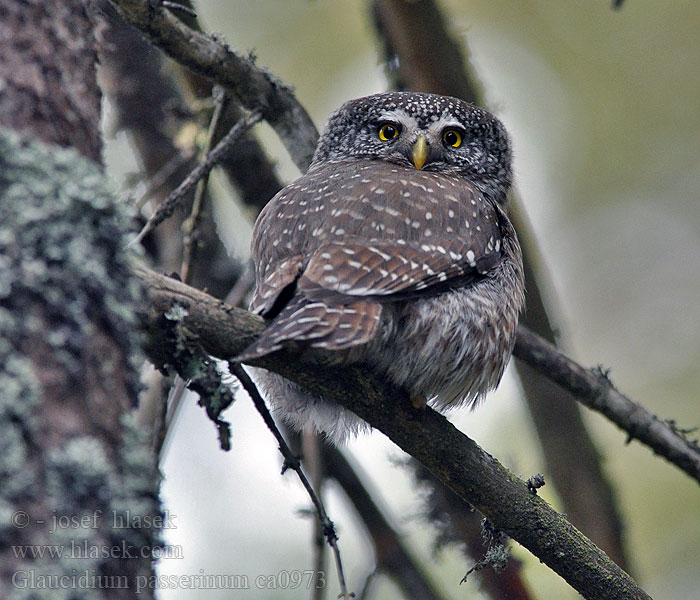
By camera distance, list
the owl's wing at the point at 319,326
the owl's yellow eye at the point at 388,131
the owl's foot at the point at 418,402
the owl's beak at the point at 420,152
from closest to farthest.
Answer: the owl's wing at the point at 319,326
the owl's foot at the point at 418,402
the owl's beak at the point at 420,152
the owl's yellow eye at the point at 388,131

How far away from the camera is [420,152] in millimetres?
4156

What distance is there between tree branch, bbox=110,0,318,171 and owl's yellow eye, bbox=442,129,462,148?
0.70 m

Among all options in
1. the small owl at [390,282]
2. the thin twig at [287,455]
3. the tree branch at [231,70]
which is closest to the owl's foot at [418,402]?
the small owl at [390,282]

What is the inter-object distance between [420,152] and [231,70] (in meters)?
1.03

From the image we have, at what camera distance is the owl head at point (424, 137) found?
4.30 meters

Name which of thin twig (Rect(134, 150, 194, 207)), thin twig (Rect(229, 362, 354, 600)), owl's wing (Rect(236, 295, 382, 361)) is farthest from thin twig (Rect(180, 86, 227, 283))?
thin twig (Rect(229, 362, 354, 600))

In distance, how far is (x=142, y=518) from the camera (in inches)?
55.7

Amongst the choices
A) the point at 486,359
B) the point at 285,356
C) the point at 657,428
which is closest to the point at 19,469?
the point at 285,356

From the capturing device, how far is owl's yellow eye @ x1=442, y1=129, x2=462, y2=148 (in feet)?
14.4

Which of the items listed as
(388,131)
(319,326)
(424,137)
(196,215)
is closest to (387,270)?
(319,326)

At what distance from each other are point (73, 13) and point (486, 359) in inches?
79.4

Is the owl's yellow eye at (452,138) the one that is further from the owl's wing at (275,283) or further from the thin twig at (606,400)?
the owl's wing at (275,283)

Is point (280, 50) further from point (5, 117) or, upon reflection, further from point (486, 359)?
point (5, 117)

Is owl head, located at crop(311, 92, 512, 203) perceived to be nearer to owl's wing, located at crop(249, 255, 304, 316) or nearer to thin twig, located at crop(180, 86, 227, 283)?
thin twig, located at crop(180, 86, 227, 283)
